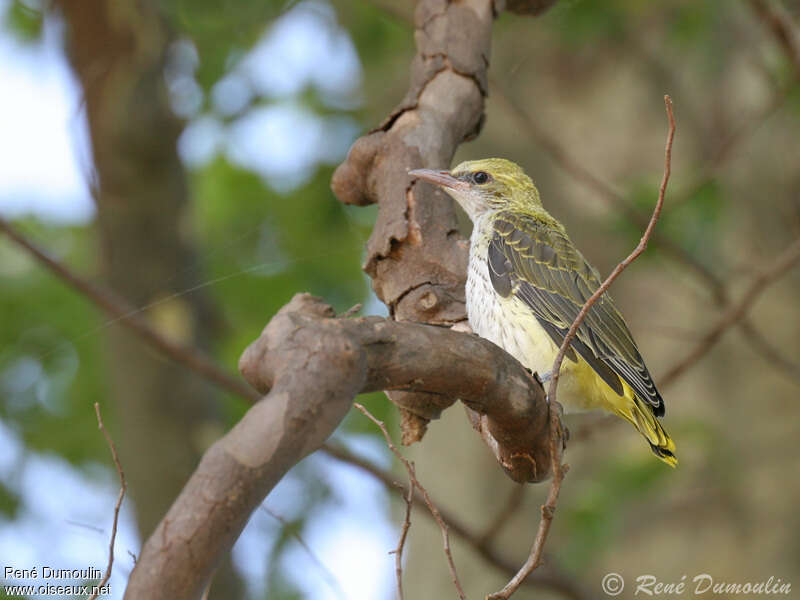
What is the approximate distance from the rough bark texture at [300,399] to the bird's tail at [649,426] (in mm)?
928

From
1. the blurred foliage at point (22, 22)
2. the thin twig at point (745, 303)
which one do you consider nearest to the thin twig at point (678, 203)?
the thin twig at point (745, 303)

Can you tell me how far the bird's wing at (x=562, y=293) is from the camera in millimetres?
3414

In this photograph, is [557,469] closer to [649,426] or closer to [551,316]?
[649,426]

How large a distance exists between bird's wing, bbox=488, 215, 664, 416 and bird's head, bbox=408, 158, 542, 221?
20 cm

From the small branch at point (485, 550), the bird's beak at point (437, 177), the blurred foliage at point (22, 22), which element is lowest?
the small branch at point (485, 550)

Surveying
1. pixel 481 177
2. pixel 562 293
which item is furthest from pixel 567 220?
pixel 562 293

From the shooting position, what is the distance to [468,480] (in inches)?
299

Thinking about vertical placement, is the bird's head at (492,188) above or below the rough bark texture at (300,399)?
above

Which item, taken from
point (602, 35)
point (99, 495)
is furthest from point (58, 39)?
point (602, 35)

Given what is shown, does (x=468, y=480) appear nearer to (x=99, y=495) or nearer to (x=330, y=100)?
(x=99, y=495)

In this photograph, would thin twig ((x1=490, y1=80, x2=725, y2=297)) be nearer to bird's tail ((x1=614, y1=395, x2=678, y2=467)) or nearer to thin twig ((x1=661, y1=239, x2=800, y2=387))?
thin twig ((x1=661, y1=239, x2=800, y2=387))

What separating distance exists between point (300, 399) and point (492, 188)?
2677 millimetres

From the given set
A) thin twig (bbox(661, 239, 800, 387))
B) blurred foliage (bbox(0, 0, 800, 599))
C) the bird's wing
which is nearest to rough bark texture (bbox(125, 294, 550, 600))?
the bird's wing

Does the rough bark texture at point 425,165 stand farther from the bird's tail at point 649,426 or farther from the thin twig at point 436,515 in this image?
the bird's tail at point 649,426
